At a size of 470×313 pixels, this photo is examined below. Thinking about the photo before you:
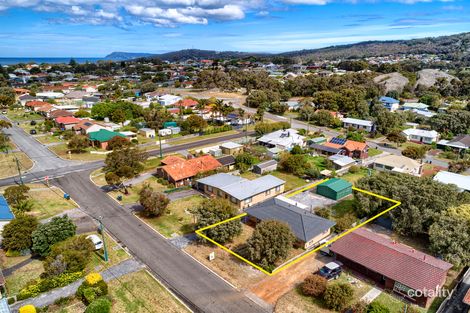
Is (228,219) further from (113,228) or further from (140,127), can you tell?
(140,127)

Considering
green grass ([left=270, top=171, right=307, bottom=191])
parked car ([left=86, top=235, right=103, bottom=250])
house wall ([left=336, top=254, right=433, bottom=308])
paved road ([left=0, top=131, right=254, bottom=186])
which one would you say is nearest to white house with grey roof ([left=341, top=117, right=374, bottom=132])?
paved road ([left=0, top=131, right=254, bottom=186])

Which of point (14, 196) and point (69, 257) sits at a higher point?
point (14, 196)

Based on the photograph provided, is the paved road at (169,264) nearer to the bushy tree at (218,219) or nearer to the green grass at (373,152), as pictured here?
the bushy tree at (218,219)

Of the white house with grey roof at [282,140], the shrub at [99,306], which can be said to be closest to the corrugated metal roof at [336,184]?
the white house with grey roof at [282,140]

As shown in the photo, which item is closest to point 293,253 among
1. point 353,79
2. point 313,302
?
point 313,302

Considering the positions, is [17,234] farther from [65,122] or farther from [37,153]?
[65,122]

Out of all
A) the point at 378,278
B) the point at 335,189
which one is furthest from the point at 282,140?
the point at 378,278

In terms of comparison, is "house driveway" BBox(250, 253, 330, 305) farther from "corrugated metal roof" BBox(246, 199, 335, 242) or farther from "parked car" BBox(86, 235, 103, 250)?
"parked car" BBox(86, 235, 103, 250)
